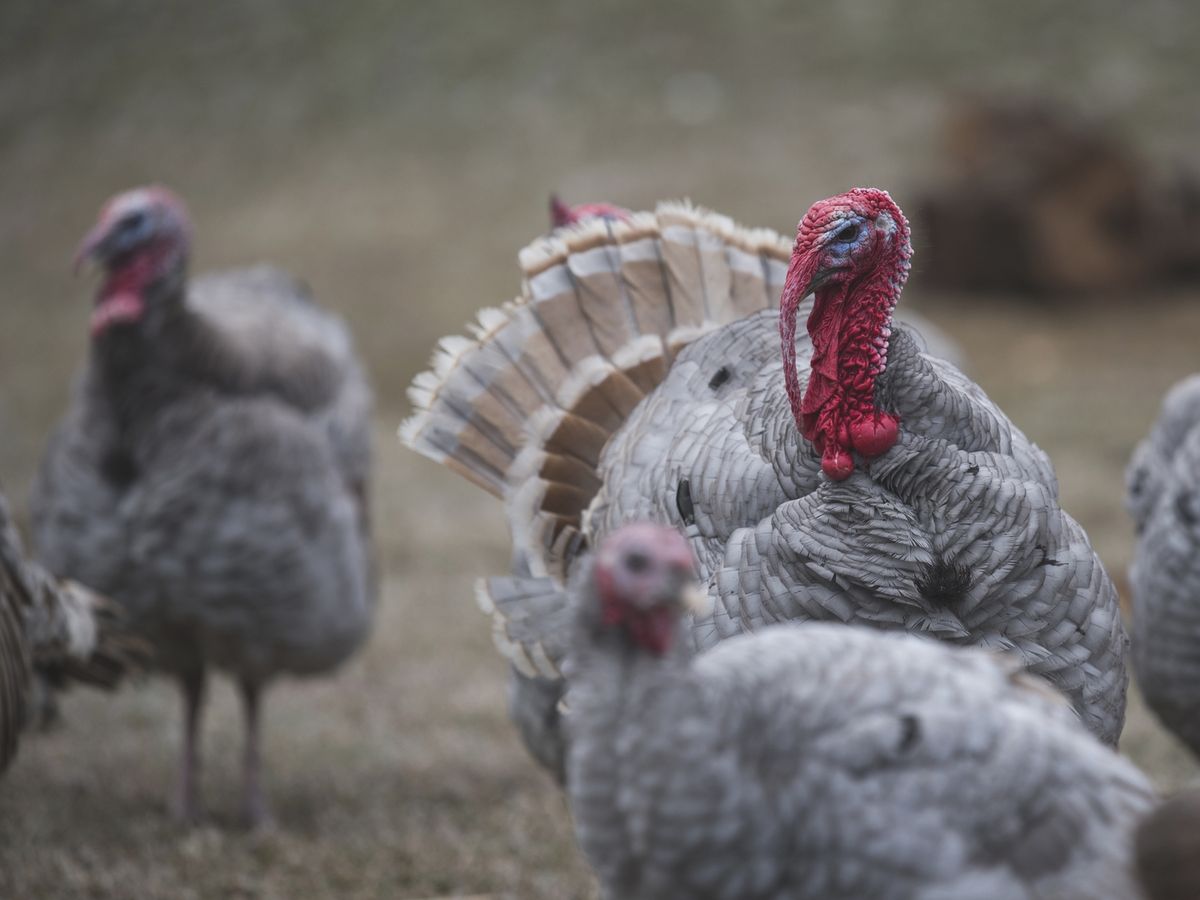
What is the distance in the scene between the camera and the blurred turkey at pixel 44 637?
3.36 metres

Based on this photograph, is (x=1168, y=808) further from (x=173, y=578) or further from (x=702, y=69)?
(x=702, y=69)

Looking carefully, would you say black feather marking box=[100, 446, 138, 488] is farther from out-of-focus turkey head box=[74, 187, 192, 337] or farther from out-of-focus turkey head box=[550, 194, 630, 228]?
out-of-focus turkey head box=[550, 194, 630, 228]

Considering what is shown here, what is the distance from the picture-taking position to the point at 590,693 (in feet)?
6.31

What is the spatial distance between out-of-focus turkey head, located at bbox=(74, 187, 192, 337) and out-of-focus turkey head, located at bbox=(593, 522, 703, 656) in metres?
2.73

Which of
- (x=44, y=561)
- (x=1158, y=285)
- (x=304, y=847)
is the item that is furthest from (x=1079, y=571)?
(x=1158, y=285)

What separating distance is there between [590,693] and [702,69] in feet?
46.8

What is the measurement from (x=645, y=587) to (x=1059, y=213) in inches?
354

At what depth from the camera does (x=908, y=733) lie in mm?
1869

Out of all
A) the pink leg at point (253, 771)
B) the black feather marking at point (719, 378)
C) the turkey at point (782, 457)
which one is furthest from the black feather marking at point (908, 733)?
the pink leg at point (253, 771)

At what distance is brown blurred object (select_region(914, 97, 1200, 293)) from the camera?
32.3 ft

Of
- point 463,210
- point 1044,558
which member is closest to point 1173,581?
point 1044,558

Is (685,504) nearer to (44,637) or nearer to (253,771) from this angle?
(44,637)

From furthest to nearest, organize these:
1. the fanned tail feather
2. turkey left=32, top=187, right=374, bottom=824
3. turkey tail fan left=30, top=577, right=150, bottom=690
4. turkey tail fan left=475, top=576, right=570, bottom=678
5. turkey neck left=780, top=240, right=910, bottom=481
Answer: turkey left=32, top=187, right=374, bottom=824 → turkey tail fan left=30, top=577, right=150, bottom=690 → the fanned tail feather → turkey tail fan left=475, top=576, right=570, bottom=678 → turkey neck left=780, top=240, right=910, bottom=481

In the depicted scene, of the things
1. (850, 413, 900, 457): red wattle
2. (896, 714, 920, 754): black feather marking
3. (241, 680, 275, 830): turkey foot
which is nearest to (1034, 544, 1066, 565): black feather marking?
(850, 413, 900, 457): red wattle
